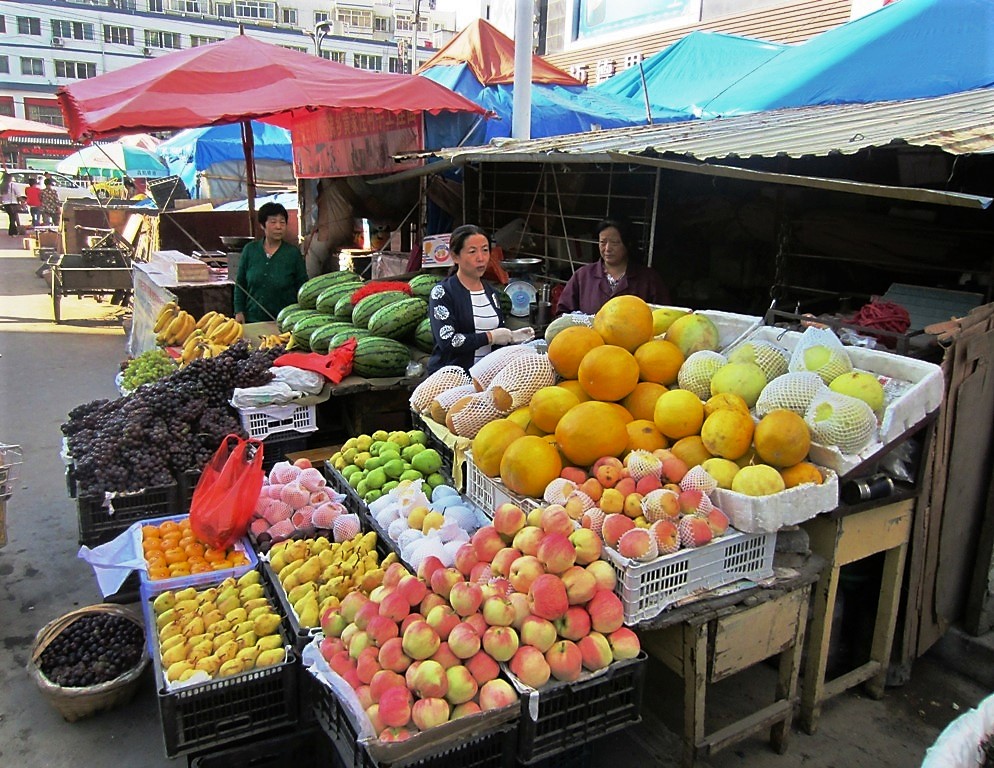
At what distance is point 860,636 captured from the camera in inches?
132

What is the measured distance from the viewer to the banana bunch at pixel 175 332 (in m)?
6.59

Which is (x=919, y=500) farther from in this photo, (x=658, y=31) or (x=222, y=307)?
(x=658, y=31)

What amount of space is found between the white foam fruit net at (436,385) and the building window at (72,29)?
60181 mm

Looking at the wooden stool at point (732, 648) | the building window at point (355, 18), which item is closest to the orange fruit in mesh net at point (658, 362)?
the wooden stool at point (732, 648)

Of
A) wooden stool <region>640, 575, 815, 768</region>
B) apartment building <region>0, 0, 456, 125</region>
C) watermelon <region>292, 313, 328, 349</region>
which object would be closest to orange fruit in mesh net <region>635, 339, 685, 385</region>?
wooden stool <region>640, 575, 815, 768</region>

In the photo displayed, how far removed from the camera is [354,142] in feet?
28.0

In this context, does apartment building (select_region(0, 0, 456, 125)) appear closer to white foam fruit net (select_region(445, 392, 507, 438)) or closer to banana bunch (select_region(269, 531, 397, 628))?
white foam fruit net (select_region(445, 392, 507, 438))

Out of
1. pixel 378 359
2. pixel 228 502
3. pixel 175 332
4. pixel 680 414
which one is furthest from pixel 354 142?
pixel 680 414

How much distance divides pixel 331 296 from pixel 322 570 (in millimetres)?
3751

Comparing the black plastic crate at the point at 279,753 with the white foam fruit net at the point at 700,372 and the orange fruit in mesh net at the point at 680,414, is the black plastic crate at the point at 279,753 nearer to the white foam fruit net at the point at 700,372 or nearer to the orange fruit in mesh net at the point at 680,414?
the orange fruit in mesh net at the point at 680,414

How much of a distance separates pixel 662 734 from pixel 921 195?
240cm

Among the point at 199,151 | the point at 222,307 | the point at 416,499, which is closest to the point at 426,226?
the point at 222,307

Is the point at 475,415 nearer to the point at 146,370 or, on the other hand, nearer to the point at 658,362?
the point at 658,362

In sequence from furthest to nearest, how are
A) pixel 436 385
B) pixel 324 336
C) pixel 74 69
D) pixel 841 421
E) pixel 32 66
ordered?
pixel 74 69 < pixel 32 66 < pixel 324 336 < pixel 436 385 < pixel 841 421
